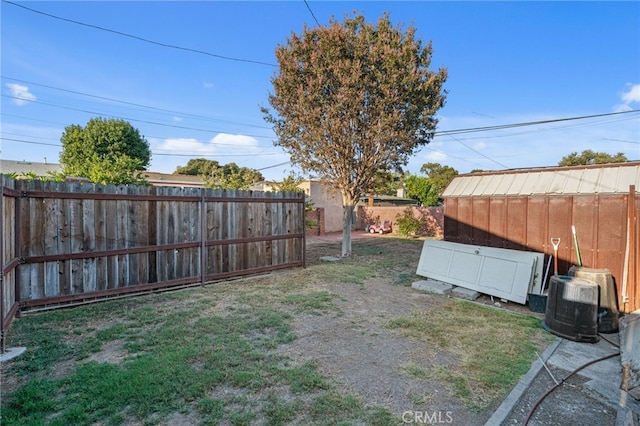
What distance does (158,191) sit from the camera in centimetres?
559

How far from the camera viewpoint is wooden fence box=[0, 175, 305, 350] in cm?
420

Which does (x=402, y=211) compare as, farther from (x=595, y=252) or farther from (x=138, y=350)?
(x=138, y=350)

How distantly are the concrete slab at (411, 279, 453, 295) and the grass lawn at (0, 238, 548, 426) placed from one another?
571 mm

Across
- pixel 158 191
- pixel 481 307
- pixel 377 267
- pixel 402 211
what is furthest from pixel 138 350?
pixel 402 211

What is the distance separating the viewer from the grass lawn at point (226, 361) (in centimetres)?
224

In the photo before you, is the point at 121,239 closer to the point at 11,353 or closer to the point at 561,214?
the point at 11,353

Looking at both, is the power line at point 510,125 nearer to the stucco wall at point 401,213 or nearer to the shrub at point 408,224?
the stucco wall at point 401,213

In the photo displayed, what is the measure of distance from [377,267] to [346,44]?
6.45m

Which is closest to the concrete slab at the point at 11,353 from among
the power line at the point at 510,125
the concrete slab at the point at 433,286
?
the concrete slab at the point at 433,286

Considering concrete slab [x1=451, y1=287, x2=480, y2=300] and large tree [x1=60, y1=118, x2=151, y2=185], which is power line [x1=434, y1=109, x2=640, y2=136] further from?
large tree [x1=60, y1=118, x2=151, y2=185]

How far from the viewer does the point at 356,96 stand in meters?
8.66

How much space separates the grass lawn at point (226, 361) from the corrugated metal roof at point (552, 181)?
263 cm

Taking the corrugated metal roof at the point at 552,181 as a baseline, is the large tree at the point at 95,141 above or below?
above

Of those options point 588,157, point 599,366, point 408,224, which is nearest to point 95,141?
point 408,224
